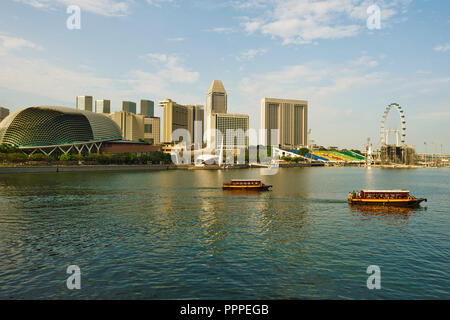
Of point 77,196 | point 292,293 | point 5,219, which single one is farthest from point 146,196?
point 292,293

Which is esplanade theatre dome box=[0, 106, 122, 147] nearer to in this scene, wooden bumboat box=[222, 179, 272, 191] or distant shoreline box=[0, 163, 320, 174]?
distant shoreline box=[0, 163, 320, 174]

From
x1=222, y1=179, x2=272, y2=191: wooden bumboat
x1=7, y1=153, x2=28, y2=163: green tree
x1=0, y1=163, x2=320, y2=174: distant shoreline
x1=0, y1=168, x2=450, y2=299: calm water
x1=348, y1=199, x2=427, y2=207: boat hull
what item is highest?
x1=7, y1=153, x2=28, y2=163: green tree

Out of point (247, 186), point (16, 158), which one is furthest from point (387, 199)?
point (16, 158)

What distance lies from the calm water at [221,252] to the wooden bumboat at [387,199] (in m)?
2.91

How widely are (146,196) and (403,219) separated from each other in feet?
147

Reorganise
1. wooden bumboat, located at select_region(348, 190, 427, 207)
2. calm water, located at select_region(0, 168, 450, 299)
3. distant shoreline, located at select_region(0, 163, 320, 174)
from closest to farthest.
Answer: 1. calm water, located at select_region(0, 168, 450, 299)
2. wooden bumboat, located at select_region(348, 190, 427, 207)
3. distant shoreline, located at select_region(0, 163, 320, 174)

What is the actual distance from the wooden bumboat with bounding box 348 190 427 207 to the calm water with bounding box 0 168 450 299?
2907 mm

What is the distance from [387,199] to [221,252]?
37885mm

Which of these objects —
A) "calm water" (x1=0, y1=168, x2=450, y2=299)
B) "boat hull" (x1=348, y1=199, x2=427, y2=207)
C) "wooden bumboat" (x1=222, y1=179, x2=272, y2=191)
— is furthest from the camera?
"wooden bumboat" (x1=222, y1=179, x2=272, y2=191)

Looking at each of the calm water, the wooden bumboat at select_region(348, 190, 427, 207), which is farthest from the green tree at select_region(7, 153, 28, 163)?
the wooden bumboat at select_region(348, 190, 427, 207)

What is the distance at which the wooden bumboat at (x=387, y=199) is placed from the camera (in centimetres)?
5291

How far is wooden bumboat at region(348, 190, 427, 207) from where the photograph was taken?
52906 millimetres

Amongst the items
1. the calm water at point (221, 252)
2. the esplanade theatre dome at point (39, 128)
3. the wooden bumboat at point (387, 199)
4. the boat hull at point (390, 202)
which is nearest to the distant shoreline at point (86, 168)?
the esplanade theatre dome at point (39, 128)
